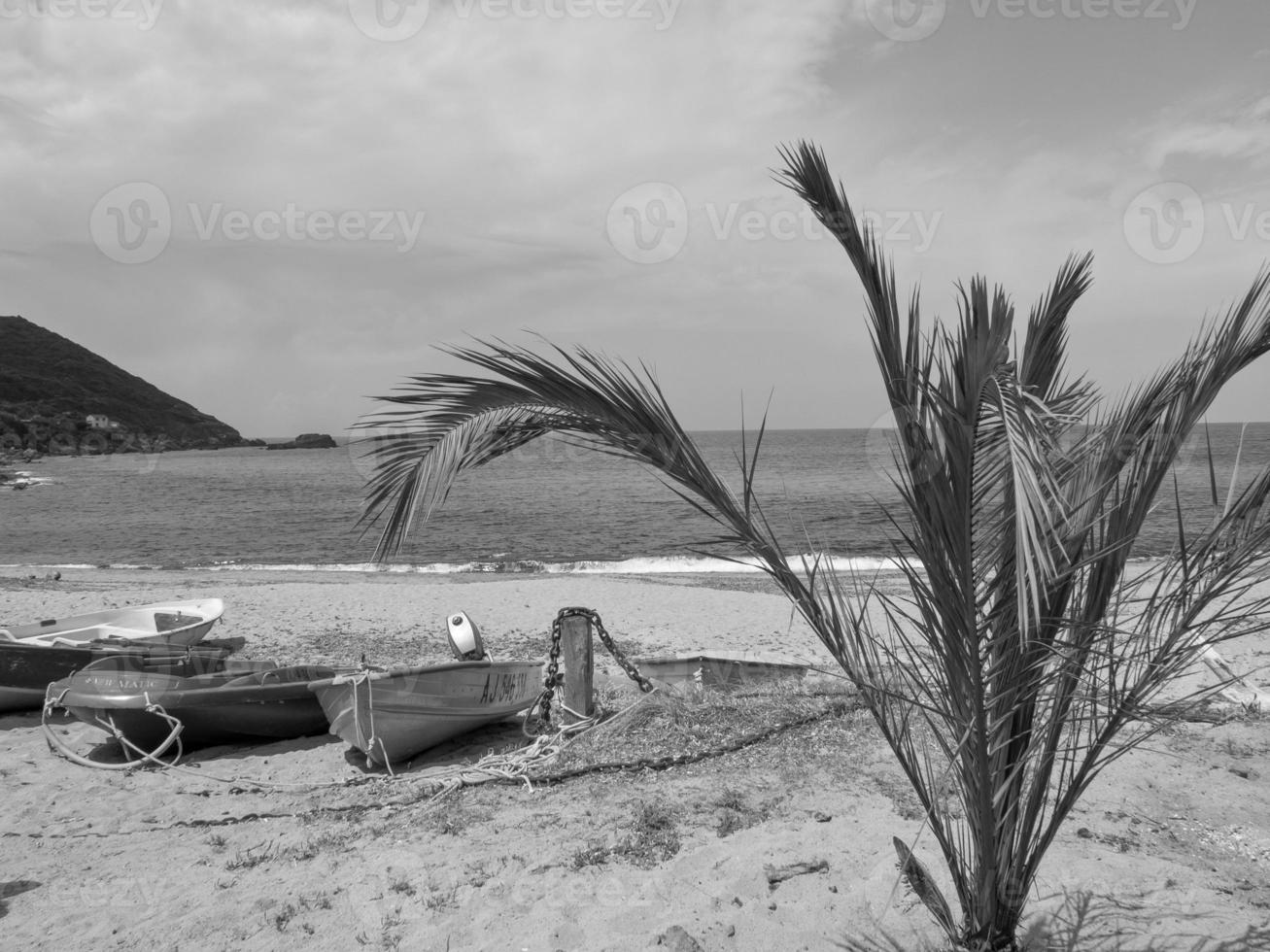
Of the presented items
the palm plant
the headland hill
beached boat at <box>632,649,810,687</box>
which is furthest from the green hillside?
the palm plant

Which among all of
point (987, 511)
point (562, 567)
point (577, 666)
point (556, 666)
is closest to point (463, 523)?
point (562, 567)

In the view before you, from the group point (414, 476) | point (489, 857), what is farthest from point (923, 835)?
point (414, 476)

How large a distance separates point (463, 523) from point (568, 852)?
31.2m

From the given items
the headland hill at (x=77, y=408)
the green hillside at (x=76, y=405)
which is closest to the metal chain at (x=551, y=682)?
the headland hill at (x=77, y=408)

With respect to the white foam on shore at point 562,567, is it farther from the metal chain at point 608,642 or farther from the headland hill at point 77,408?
the headland hill at point 77,408

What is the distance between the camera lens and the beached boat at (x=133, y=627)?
31.4 ft

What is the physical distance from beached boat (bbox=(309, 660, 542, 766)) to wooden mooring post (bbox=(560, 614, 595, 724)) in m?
0.67

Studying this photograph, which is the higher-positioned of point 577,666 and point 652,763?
point 577,666

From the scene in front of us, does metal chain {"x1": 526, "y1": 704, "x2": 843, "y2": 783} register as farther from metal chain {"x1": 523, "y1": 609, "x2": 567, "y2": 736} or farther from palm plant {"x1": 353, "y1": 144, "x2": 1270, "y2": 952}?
palm plant {"x1": 353, "y1": 144, "x2": 1270, "y2": 952}

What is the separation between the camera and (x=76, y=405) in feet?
360

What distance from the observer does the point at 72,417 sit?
104 m

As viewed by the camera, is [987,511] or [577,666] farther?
[577,666]

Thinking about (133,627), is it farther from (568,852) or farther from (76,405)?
(76,405)

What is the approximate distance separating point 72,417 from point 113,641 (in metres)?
114
